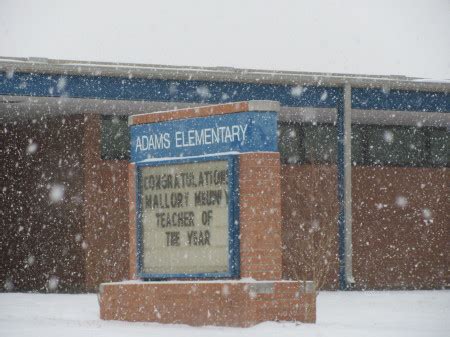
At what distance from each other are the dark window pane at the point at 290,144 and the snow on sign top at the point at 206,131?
12645mm

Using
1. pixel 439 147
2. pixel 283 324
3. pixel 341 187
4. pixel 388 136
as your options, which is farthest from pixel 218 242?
pixel 439 147

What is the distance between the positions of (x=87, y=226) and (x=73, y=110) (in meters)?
3.30

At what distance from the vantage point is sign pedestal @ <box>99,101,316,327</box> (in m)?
→ 15.2

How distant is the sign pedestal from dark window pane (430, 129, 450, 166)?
16481 mm

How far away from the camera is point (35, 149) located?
29.4 meters

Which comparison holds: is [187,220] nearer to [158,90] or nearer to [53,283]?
[158,90]

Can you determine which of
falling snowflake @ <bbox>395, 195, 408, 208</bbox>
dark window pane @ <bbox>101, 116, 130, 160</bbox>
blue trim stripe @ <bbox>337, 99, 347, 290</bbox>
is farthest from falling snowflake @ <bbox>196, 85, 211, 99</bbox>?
falling snowflake @ <bbox>395, 195, 408, 208</bbox>

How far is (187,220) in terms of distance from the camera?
1636 cm

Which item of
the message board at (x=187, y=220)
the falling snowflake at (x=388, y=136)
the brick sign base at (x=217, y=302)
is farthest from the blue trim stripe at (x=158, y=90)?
the brick sign base at (x=217, y=302)

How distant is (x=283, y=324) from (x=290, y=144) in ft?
49.5

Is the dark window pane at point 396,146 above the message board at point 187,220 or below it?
above

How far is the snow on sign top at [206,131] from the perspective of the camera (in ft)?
51.2

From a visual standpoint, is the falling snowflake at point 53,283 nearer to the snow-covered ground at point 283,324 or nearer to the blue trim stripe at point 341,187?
the snow-covered ground at point 283,324

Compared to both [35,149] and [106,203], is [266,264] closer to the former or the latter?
[106,203]
